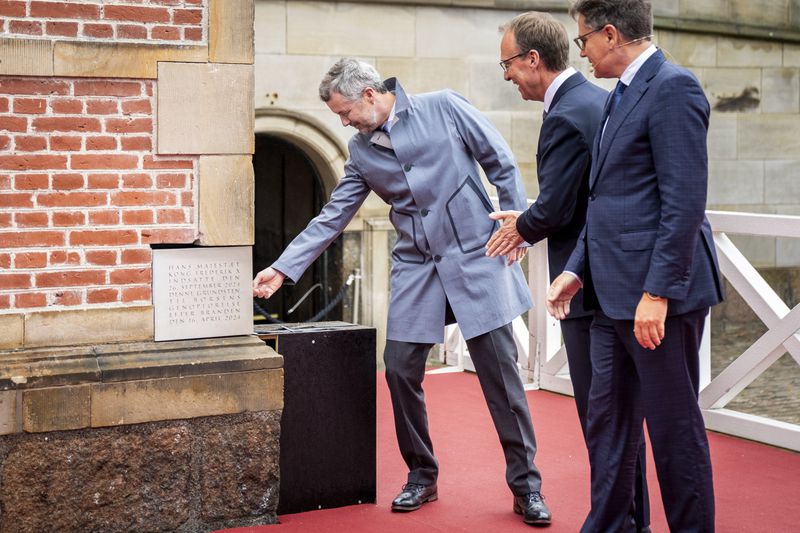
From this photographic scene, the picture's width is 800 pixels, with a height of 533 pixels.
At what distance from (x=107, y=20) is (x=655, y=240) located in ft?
7.50

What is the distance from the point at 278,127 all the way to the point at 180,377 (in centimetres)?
648

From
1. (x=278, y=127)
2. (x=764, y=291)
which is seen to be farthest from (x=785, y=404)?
(x=278, y=127)

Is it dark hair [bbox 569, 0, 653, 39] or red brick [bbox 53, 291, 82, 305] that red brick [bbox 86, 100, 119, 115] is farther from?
dark hair [bbox 569, 0, 653, 39]

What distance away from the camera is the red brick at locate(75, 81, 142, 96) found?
4.70 m

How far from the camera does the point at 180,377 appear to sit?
470 cm

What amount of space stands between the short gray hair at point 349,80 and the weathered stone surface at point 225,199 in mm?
439

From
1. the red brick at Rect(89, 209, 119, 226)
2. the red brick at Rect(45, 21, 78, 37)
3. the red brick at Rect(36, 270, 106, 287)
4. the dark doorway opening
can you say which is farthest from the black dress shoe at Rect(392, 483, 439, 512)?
the dark doorway opening

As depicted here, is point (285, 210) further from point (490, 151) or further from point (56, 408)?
point (56, 408)

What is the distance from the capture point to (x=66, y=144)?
4.70 m

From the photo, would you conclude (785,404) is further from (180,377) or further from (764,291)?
(180,377)

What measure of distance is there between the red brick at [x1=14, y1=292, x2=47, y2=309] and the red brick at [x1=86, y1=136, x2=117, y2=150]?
592 mm

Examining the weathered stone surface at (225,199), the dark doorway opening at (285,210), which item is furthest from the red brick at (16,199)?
the dark doorway opening at (285,210)

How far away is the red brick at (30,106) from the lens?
182 inches

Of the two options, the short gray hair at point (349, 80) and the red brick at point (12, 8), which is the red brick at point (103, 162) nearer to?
the red brick at point (12, 8)
